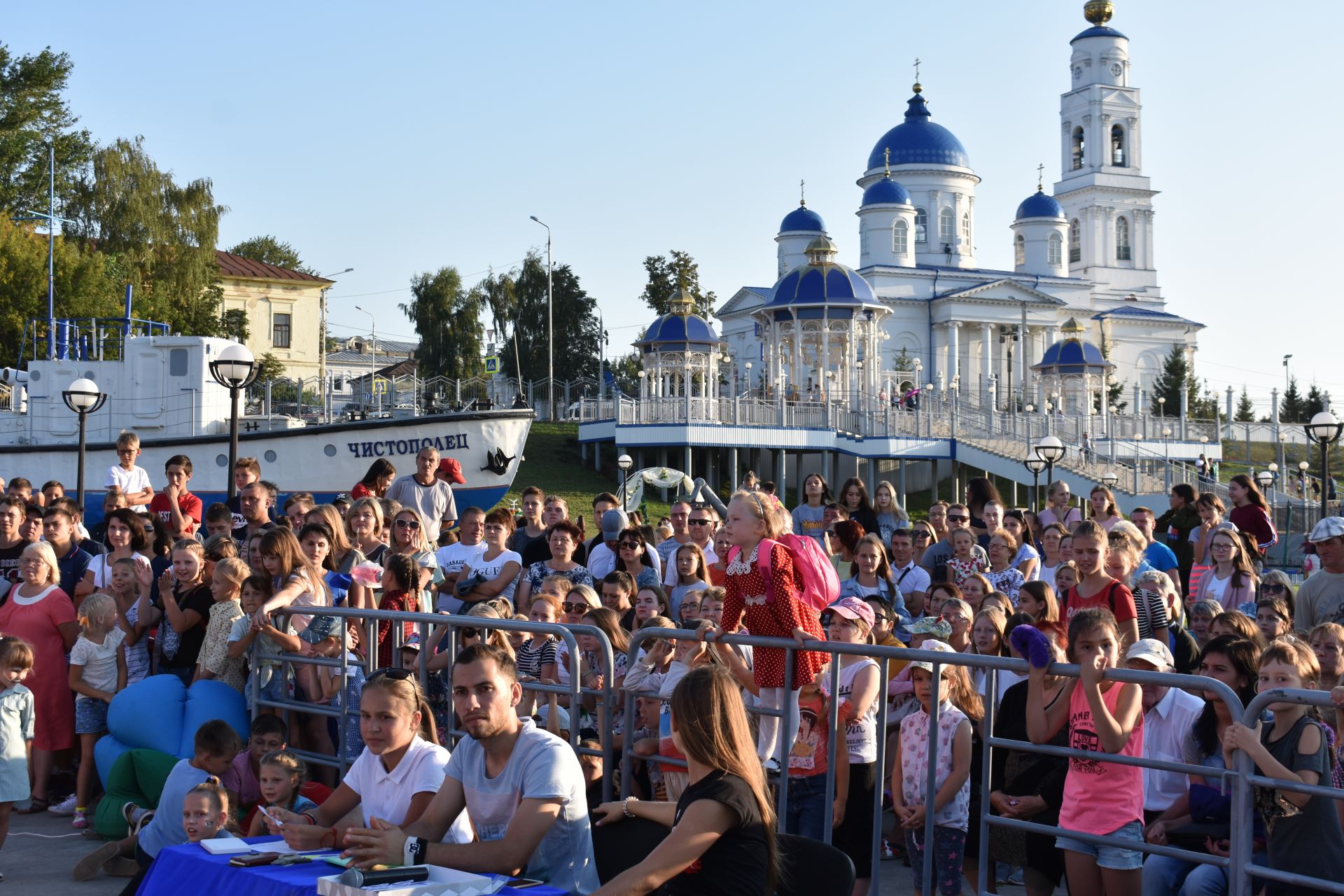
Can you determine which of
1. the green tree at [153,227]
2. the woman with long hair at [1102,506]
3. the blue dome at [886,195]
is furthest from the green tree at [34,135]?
the woman with long hair at [1102,506]

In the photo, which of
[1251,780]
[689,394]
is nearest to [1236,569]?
[1251,780]

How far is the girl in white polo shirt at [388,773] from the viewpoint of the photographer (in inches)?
221

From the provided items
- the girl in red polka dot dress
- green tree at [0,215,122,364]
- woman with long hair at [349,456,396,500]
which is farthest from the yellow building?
the girl in red polka dot dress

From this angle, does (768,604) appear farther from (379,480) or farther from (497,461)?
(497,461)

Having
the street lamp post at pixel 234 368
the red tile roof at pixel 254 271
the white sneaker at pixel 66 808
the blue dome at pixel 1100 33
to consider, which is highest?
the blue dome at pixel 1100 33

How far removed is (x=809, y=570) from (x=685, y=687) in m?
2.16

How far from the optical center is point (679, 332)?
44812 mm

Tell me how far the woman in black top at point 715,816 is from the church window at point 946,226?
6933cm

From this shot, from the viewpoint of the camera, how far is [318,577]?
8859mm

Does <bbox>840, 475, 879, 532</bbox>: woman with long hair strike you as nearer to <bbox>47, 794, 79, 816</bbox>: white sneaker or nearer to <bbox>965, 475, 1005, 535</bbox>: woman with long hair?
<bbox>965, 475, 1005, 535</bbox>: woman with long hair

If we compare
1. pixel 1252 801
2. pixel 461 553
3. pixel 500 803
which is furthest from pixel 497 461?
pixel 1252 801

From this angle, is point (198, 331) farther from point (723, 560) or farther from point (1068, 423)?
point (723, 560)

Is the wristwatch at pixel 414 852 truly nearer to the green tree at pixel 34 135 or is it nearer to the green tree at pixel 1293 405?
the green tree at pixel 34 135

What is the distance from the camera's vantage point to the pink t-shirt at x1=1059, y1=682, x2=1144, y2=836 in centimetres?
549
